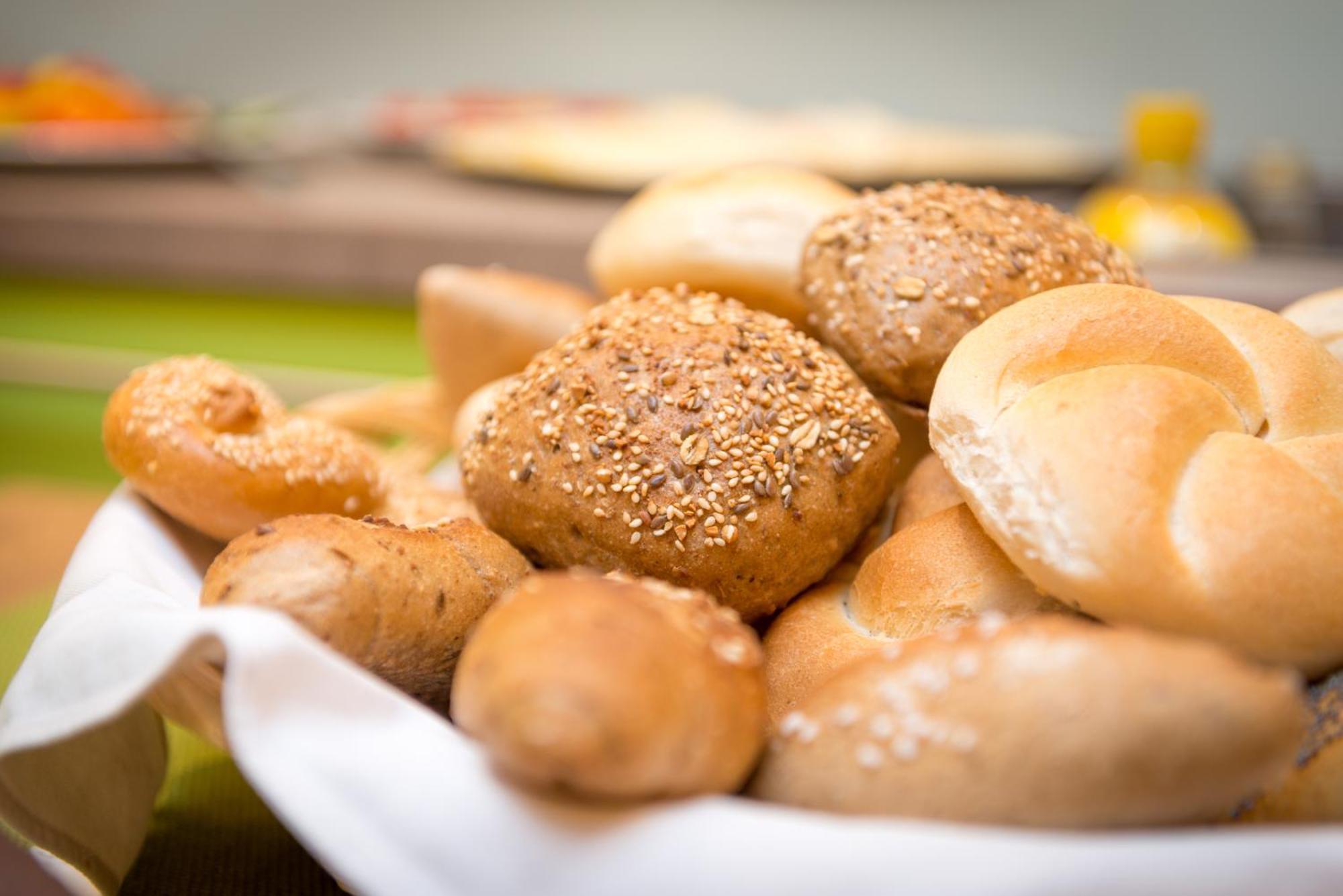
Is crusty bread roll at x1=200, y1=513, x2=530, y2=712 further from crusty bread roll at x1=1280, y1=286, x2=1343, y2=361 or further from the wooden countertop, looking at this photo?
the wooden countertop

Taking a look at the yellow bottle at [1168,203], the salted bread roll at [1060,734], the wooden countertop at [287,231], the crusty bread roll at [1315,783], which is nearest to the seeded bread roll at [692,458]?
the salted bread roll at [1060,734]

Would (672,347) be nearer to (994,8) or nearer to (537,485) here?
(537,485)

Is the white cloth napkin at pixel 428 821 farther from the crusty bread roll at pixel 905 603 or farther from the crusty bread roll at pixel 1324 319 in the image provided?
the crusty bread roll at pixel 1324 319

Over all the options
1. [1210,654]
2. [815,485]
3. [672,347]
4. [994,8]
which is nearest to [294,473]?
[672,347]

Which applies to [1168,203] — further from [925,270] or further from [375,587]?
[375,587]

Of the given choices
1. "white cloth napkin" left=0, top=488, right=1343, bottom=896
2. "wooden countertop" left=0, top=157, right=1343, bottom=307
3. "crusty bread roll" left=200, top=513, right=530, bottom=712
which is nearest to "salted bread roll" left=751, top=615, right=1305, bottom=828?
"white cloth napkin" left=0, top=488, right=1343, bottom=896
